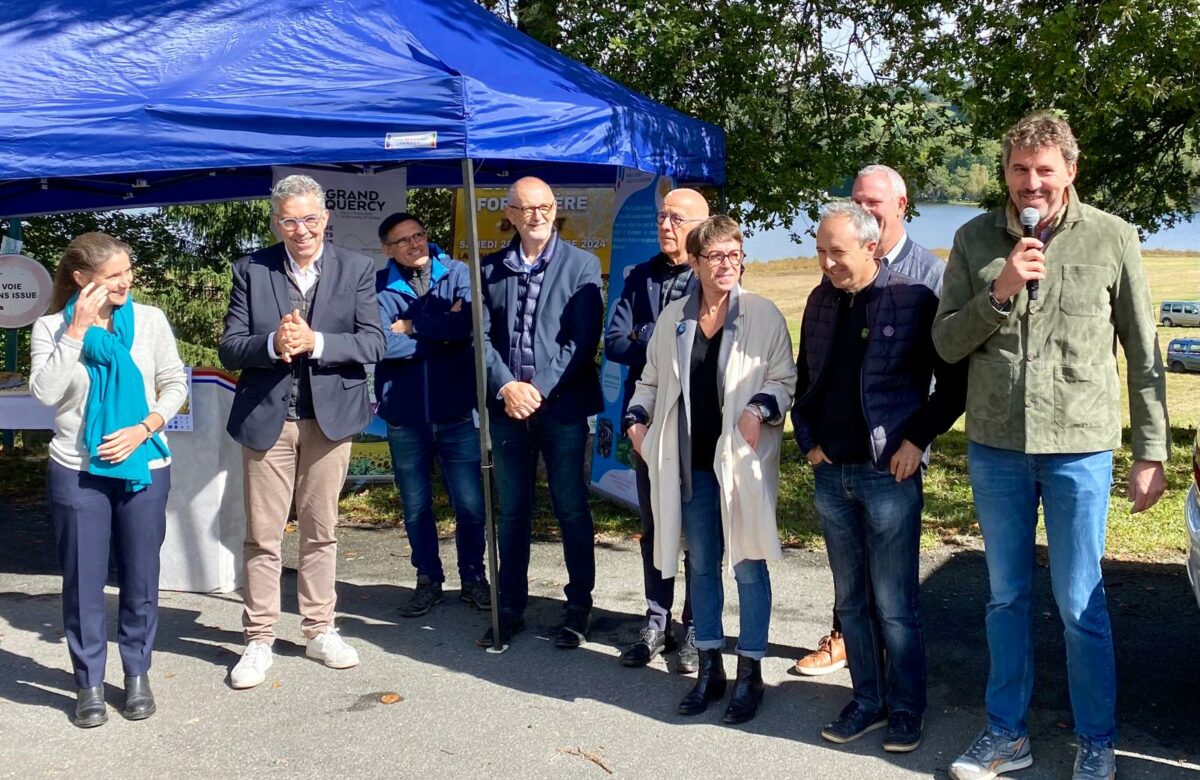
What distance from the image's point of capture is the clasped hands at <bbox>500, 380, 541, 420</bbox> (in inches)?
178

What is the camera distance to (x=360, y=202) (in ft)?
24.4

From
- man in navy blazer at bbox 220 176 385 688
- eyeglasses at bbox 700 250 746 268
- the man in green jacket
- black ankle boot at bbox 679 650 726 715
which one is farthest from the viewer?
man in navy blazer at bbox 220 176 385 688

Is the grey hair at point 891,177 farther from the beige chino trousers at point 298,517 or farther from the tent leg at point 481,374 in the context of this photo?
the beige chino trousers at point 298,517

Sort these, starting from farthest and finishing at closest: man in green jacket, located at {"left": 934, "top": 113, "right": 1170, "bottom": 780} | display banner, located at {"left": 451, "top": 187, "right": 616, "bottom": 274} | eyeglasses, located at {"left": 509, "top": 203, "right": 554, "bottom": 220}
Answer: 1. display banner, located at {"left": 451, "top": 187, "right": 616, "bottom": 274}
2. eyeglasses, located at {"left": 509, "top": 203, "right": 554, "bottom": 220}
3. man in green jacket, located at {"left": 934, "top": 113, "right": 1170, "bottom": 780}

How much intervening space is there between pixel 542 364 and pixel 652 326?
1.59ft

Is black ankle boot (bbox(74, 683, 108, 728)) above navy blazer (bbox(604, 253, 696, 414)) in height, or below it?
below

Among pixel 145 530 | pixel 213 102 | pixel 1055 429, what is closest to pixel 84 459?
pixel 145 530

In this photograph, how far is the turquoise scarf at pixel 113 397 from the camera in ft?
12.9

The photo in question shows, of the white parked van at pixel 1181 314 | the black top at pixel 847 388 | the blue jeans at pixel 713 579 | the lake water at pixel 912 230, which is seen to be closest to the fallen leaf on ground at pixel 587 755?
the blue jeans at pixel 713 579

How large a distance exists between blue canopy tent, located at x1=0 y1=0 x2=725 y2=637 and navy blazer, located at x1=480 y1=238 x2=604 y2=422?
160 millimetres

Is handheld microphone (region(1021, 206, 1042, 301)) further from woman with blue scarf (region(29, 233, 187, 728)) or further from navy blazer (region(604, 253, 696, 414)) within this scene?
woman with blue scarf (region(29, 233, 187, 728))

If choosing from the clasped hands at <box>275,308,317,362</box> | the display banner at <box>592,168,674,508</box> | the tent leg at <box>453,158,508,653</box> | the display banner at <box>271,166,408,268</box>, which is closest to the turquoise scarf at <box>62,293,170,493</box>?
the clasped hands at <box>275,308,317,362</box>

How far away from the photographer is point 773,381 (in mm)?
3867

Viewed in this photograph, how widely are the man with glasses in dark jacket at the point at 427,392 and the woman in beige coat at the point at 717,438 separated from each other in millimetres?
1132
